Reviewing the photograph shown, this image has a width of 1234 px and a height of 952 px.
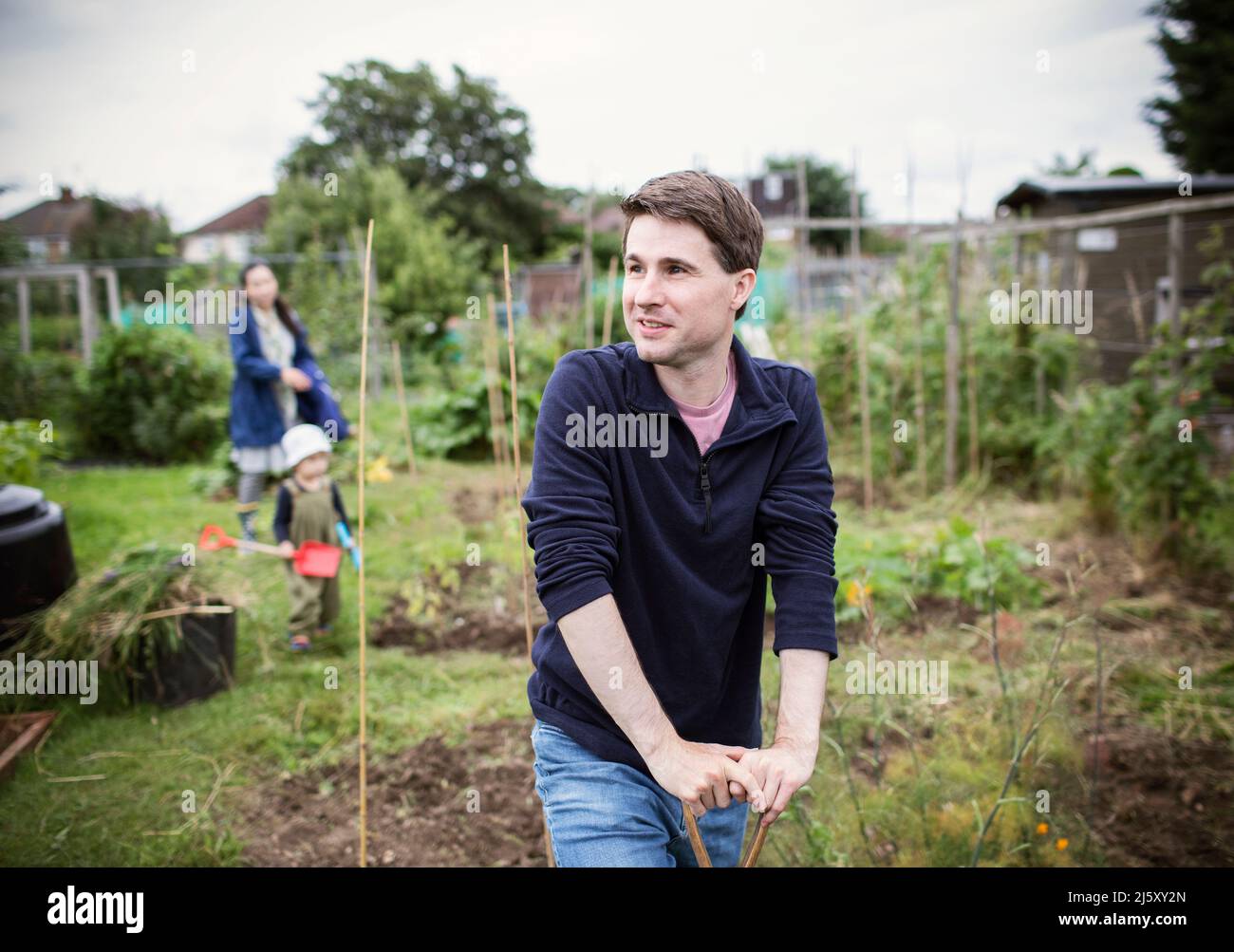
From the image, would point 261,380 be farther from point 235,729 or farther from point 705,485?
point 705,485

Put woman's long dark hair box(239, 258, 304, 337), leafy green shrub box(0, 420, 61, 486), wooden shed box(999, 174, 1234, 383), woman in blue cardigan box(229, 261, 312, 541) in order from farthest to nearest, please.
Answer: wooden shed box(999, 174, 1234, 383) → woman's long dark hair box(239, 258, 304, 337) → woman in blue cardigan box(229, 261, 312, 541) → leafy green shrub box(0, 420, 61, 486)

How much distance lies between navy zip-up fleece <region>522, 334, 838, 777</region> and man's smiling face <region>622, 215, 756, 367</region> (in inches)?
3.5

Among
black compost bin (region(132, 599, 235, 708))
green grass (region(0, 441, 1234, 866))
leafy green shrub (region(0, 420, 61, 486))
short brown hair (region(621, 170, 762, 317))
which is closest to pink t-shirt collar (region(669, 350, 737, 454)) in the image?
short brown hair (region(621, 170, 762, 317))

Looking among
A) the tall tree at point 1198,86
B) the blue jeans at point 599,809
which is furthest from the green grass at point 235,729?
the tall tree at point 1198,86

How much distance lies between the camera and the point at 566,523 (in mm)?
1481

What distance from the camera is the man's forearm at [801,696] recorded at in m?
1.55

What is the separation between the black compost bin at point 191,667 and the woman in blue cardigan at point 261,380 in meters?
1.51

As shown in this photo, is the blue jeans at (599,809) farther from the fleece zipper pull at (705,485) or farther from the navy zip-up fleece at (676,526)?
the fleece zipper pull at (705,485)

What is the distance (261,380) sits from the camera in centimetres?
499

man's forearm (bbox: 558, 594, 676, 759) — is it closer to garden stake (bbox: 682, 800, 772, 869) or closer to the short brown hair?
garden stake (bbox: 682, 800, 772, 869)

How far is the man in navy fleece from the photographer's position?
57.3 inches

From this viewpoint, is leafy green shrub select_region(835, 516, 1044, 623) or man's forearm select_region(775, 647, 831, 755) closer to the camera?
man's forearm select_region(775, 647, 831, 755)

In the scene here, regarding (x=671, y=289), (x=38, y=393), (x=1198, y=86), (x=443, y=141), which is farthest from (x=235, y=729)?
(x=443, y=141)
